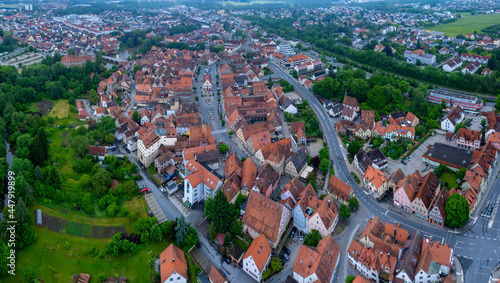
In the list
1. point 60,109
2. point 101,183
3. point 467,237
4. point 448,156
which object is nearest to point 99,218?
point 101,183

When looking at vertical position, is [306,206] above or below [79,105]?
above

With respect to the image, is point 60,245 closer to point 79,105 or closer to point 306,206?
point 306,206

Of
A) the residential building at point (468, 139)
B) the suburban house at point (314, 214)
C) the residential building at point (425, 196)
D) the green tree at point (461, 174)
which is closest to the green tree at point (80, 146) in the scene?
the suburban house at point (314, 214)

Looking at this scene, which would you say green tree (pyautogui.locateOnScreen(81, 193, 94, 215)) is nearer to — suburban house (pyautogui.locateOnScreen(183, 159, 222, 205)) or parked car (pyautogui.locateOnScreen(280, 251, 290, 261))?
suburban house (pyautogui.locateOnScreen(183, 159, 222, 205))

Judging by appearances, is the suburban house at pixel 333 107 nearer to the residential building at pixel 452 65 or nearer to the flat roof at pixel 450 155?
the flat roof at pixel 450 155

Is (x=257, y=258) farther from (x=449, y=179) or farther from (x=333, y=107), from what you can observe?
(x=333, y=107)

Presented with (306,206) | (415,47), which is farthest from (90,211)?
(415,47)
